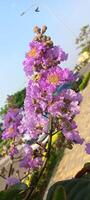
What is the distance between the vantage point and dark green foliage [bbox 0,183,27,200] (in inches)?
57.3

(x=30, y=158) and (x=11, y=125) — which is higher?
(x=11, y=125)

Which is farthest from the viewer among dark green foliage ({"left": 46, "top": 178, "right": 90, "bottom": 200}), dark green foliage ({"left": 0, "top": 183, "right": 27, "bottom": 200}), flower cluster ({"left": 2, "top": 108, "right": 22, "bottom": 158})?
flower cluster ({"left": 2, "top": 108, "right": 22, "bottom": 158})

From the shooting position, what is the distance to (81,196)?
3.87 ft

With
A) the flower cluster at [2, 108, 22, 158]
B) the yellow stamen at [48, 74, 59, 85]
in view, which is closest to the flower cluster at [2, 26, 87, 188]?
the yellow stamen at [48, 74, 59, 85]

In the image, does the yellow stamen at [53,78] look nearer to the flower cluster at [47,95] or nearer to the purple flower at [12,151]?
the flower cluster at [47,95]

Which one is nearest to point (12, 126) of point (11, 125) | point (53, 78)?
A: point (11, 125)

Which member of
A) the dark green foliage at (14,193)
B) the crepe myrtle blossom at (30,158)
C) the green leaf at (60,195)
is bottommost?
the green leaf at (60,195)

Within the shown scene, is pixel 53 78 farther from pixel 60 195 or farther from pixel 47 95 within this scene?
pixel 60 195

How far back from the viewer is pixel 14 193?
4.81 feet

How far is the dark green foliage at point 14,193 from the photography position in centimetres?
146

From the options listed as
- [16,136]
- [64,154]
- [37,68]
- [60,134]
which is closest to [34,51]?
[37,68]

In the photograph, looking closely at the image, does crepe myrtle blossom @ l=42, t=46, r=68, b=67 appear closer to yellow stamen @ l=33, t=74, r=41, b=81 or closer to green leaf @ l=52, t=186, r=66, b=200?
yellow stamen @ l=33, t=74, r=41, b=81

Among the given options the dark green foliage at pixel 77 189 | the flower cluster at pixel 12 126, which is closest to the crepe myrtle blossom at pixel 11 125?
the flower cluster at pixel 12 126

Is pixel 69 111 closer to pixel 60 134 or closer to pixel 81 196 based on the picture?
pixel 60 134
